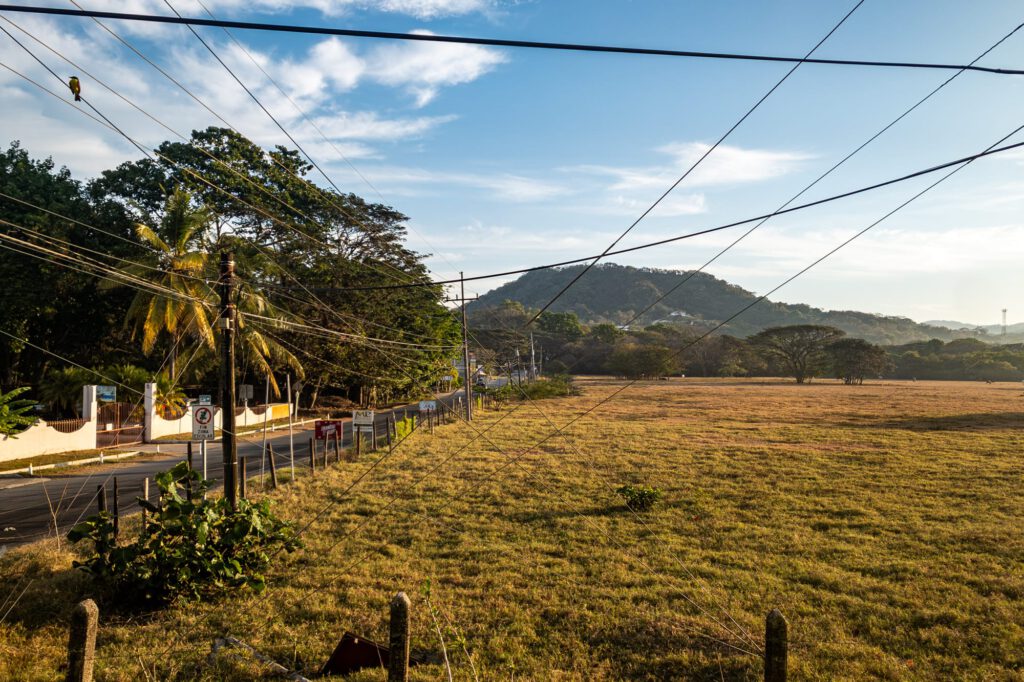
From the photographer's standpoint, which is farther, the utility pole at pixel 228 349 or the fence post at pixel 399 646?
the utility pole at pixel 228 349

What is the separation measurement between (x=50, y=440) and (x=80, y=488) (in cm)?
668

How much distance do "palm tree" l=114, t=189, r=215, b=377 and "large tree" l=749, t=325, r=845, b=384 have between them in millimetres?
76967

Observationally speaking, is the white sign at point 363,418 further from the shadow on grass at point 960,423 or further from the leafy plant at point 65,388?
the shadow on grass at point 960,423

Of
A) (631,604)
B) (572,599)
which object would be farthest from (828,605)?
(572,599)

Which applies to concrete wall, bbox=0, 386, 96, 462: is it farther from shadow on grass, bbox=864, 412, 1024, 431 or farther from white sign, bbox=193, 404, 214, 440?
shadow on grass, bbox=864, 412, 1024, 431

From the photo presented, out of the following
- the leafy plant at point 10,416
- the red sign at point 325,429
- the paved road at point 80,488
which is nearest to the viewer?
the paved road at point 80,488

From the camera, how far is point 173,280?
87.4 ft

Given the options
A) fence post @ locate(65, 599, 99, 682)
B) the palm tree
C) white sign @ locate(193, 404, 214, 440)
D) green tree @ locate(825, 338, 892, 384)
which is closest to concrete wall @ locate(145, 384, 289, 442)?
the palm tree

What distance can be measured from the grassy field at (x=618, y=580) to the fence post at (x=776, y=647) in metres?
2.17

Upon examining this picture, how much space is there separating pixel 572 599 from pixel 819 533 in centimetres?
582

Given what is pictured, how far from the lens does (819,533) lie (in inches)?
445

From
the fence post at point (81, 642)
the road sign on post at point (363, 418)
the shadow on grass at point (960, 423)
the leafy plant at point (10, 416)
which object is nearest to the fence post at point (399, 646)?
the fence post at point (81, 642)

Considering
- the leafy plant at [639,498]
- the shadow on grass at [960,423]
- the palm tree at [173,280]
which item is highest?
the palm tree at [173,280]

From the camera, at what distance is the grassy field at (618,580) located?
21.4ft
